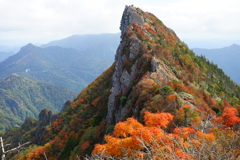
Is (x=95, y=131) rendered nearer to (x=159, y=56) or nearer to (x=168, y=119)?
(x=159, y=56)

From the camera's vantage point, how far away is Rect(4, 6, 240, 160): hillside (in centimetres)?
948

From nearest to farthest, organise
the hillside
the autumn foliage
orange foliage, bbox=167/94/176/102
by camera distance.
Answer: the hillside < the autumn foliage < orange foliage, bbox=167/94/176/102

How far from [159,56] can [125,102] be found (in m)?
10.9

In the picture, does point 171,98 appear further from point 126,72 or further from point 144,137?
point 126,72

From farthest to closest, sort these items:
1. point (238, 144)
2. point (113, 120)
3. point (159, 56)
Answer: point (159, 56)
point (113, 120)
point (238, 144)

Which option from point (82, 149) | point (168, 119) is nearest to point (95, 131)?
point (82, 149)

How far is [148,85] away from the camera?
2341 centimetres

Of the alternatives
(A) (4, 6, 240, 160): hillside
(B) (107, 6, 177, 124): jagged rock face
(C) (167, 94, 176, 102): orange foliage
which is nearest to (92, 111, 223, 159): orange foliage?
(A) (4, 6, 240, 160): hillside

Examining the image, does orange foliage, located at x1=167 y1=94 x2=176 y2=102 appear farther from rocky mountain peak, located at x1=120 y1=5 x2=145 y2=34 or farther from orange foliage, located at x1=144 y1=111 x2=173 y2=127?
rocky mountain peak, located at x1=120 y1=5 x2=145 y2=34

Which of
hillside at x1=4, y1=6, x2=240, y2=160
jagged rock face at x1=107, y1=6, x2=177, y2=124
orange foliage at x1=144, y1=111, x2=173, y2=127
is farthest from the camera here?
jagged rock face at x1=107, y1=6, x2=177, y2=124

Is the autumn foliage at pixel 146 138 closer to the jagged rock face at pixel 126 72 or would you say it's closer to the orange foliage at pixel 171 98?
the orange foliage at pixel 171 98

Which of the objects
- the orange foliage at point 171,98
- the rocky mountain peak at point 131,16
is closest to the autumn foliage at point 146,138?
the orange foliage at point 171,98

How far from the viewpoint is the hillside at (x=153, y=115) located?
9484mm

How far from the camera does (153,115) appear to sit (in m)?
15.5
